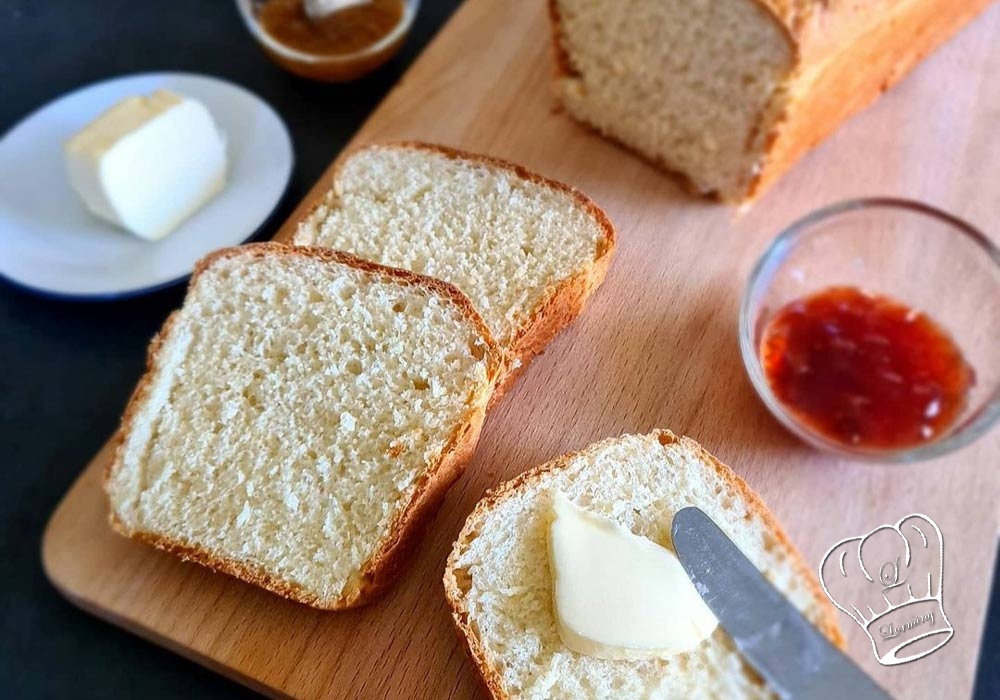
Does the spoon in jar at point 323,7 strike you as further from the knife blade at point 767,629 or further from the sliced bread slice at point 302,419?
the knife blade at point 767,629

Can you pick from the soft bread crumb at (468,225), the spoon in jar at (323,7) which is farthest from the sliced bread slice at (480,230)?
the spoon in jar at (323,7)

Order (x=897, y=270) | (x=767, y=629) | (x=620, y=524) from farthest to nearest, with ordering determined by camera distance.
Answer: (x=897, y=270), (x=620, y=524), (x=767, y=629)

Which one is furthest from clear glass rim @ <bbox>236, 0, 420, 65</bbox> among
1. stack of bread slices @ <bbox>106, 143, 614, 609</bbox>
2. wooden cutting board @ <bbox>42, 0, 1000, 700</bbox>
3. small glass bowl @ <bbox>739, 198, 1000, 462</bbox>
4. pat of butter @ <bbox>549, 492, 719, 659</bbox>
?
pat of butter @ <bbox>549, 492, 719, 659</bbox>

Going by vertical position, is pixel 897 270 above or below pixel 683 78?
below

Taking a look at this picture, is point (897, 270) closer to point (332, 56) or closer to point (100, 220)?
point (332, 56)

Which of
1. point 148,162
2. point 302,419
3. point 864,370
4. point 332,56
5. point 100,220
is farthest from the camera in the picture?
point 332,56

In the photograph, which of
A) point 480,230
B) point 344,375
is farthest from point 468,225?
point 344,375
